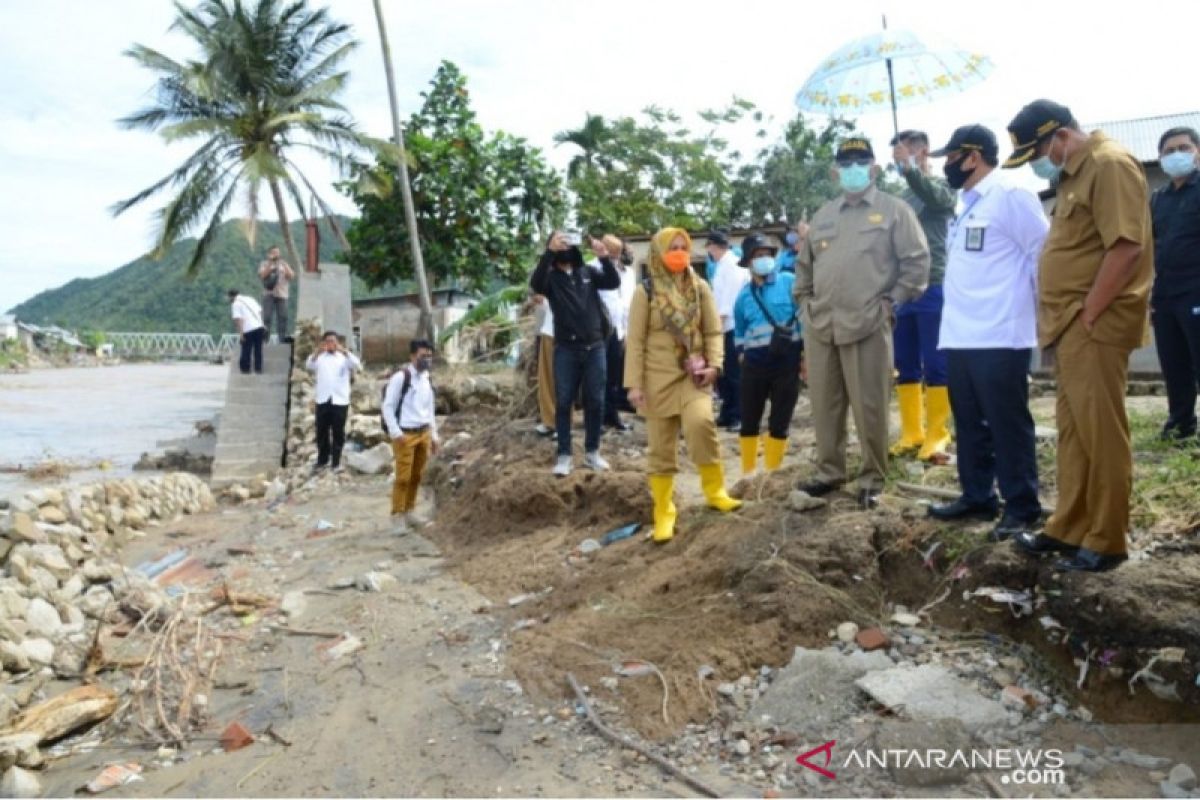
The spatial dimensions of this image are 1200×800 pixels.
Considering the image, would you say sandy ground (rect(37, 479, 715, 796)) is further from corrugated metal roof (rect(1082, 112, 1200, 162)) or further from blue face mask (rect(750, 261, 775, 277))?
corrugated metal roof (rect(1082, 112, 1200, 162))

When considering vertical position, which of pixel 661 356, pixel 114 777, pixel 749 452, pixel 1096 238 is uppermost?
pixel 1096 238

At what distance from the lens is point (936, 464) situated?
542 cm

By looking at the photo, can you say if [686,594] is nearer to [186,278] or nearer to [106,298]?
[186,278]

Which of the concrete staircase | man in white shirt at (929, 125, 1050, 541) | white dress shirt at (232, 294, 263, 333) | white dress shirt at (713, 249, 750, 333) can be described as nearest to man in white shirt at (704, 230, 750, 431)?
white dress shirt at (713, 249, 750, 333)

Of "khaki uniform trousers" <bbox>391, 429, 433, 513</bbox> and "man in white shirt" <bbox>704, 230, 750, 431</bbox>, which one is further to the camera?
Answer: "man in white shirt" <bbox>704, 230, 750, 431</bbox>

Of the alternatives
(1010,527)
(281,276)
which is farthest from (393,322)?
(1010,527)

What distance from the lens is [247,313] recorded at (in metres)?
14.0

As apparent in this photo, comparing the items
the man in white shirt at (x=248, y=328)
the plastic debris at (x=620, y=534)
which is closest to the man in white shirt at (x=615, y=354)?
the plastic debris at (x=620, y=534)

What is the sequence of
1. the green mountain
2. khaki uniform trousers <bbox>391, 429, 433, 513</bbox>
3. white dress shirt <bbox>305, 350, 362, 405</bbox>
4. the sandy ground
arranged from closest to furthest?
the sandy ground → khaki uniform trousers <bbox>391, 429, 433, 513</bbox> → white dress shirt <bbox>305, 350, 362, 405</bbox> → the green mountain

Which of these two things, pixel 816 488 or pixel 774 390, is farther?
pixel 774 390

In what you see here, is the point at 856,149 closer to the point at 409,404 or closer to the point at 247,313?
Result: the point at 409,404

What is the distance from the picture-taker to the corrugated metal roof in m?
13.4

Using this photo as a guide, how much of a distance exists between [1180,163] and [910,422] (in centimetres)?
206

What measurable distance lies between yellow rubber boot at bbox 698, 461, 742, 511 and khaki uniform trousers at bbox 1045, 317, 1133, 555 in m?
2.03
